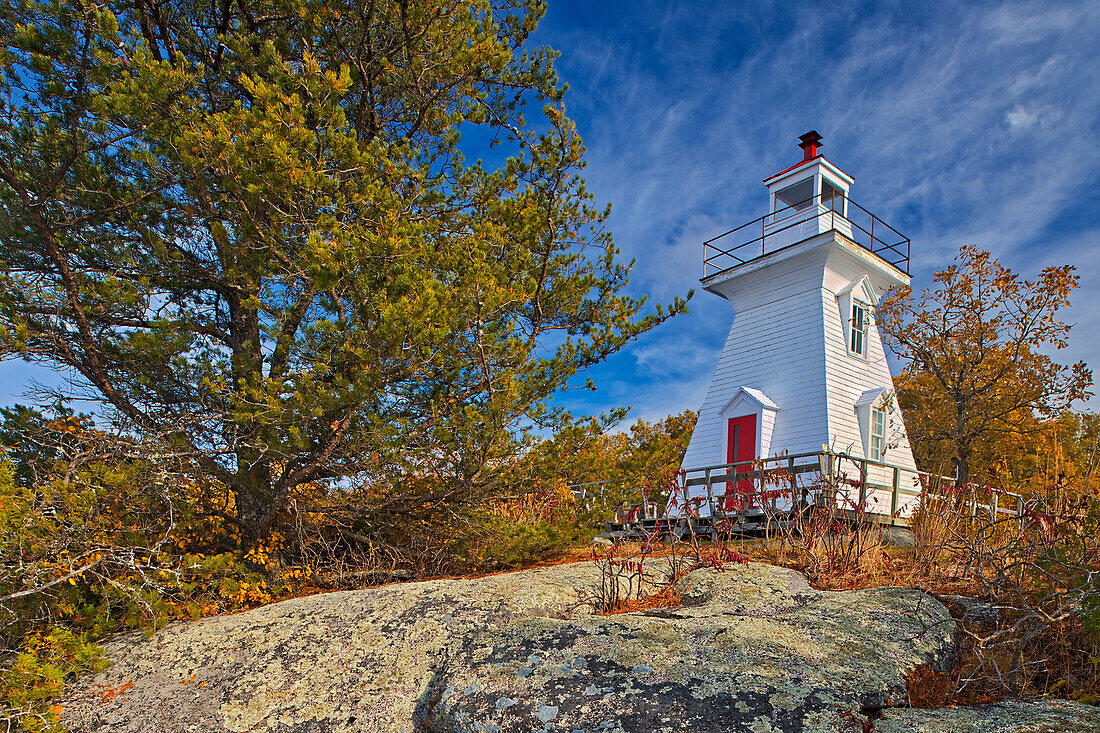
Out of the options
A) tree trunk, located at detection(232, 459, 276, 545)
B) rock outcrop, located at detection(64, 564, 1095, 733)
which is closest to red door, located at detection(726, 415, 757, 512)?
rock outcrop, located at detection(64, 564, 1095, 733)

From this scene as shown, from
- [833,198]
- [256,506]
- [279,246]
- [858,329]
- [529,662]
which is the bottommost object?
[529,662]

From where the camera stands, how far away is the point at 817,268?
14930 millimetres

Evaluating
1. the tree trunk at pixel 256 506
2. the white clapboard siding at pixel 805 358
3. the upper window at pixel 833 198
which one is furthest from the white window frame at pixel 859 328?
the tree trunk at pixel 256 506

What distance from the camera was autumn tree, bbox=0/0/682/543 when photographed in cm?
545

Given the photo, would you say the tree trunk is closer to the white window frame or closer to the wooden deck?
the wooden deck

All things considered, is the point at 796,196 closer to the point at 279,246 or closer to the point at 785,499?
the point at 785,499

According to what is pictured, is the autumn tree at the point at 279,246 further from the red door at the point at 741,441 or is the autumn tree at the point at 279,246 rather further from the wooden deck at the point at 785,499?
the red door at the point at 741,441

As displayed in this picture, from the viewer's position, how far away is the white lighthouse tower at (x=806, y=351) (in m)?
14.1

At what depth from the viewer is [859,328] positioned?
15.4 metres

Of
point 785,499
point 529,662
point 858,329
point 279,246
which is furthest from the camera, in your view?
point 858,329

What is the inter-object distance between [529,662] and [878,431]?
1381cm

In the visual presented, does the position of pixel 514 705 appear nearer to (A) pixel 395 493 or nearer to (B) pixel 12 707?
(B) pixel 12 707

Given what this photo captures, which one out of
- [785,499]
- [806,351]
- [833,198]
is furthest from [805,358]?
[785,499]

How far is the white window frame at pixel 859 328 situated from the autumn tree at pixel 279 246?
9.26m
